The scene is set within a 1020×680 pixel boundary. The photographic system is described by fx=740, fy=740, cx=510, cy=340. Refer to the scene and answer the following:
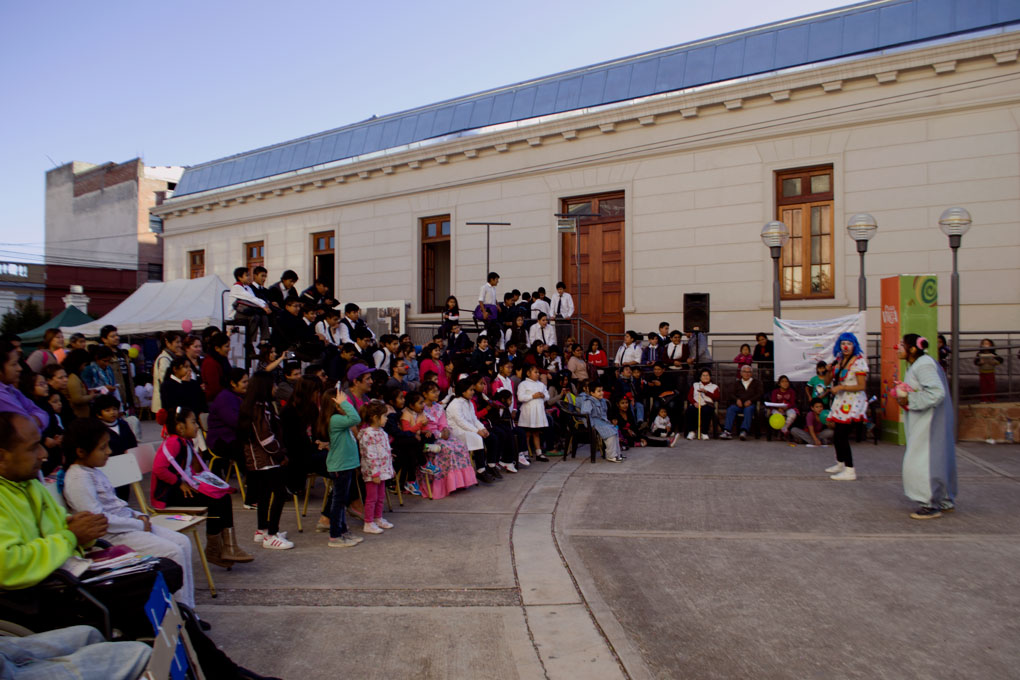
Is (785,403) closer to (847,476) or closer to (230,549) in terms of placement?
(847,476)

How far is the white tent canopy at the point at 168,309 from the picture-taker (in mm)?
19828

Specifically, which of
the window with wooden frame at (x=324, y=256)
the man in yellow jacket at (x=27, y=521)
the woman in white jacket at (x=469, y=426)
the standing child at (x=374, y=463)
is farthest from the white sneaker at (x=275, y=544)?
the window with wooden frame at (x=324, y=256)

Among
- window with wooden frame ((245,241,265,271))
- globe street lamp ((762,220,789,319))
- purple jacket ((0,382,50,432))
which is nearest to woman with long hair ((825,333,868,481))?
globe street lamp ((762,220,789,319))

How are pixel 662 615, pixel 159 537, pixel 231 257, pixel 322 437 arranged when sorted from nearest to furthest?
pixel 159 537, pixel 662 615, pixel 322 437, pixel 231 257

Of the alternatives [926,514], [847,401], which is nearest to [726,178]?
[847,401]

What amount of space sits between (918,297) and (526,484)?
295 inches

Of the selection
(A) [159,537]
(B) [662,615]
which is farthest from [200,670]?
(B) [662,615]

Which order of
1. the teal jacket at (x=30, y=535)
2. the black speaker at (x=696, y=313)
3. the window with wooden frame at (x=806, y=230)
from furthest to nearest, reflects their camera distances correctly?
the window with wooden frame at (x=806, y=230) → the black speaker at (x=696, y=313) → the teal jacket at (x=30, y=535)

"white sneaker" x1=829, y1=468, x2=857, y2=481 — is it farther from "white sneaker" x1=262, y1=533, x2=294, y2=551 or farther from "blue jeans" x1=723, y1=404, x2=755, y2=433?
"white sneaker" x1=262, y1=533, x2=294, y2=551

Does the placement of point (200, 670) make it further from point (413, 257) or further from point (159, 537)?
point (413, 257)

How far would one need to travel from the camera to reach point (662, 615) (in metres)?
5.06

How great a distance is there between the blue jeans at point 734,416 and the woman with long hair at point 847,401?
3704mm

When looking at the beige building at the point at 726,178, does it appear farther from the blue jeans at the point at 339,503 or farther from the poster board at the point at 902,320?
the blue jeans at the point at 339,503

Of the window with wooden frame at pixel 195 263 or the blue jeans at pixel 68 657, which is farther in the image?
the window with wooden frame at pixel 195 263
